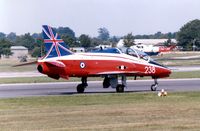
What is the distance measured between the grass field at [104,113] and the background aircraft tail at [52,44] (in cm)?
517

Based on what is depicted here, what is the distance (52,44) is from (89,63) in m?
2.27

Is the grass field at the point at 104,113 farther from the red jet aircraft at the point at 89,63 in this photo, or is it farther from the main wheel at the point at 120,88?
the red jet aircraft at the point at 89,63

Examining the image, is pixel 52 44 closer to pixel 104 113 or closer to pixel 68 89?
pixel 68 89

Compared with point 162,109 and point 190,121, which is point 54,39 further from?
point 190,121

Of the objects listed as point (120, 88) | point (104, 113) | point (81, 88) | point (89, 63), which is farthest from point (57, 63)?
point (104, 113)

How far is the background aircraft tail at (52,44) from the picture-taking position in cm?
3303

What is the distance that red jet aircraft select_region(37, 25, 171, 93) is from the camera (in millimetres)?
32719

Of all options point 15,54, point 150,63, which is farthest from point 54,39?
point 15,54

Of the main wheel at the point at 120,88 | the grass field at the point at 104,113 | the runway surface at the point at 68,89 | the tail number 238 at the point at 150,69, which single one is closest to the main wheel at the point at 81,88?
the runway surface at the point at 68,89

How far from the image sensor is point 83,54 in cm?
3322

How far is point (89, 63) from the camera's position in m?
33.0

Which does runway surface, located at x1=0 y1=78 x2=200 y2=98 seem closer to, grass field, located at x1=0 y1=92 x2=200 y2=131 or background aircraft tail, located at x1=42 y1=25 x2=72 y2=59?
background aircraft tail, located at x1=42 y1=25 x2=72 y2=59

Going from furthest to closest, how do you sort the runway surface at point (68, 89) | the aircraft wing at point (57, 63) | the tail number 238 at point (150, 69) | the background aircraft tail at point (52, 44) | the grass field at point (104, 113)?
the tail number 238 at point (150, 69)
the runway surface at point (68, 89)
the background aircraft tail at point (52, 44)
the aircraft wing at point (57, 63)
the grass field at point (104, 113)

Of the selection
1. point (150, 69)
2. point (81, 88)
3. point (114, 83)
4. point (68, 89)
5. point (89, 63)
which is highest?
point (89, 63)
